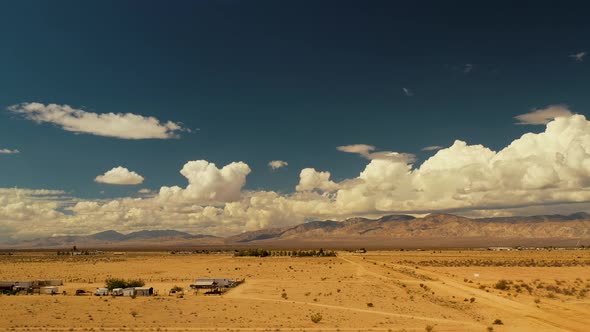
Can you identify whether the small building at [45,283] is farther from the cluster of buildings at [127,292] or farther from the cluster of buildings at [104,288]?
the cluster of buildings at [127,292]

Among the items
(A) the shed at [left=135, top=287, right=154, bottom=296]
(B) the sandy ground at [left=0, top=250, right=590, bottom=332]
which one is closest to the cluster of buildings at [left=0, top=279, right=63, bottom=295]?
(B) the sandy ground at [left=0, top=250, right=590, bottom=332]

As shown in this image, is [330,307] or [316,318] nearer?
[316,318]

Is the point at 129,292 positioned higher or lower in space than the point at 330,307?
higher

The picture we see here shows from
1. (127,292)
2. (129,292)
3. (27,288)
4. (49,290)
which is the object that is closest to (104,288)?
(127,292)

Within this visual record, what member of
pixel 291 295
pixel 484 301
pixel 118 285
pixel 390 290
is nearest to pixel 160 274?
pixel 118 285

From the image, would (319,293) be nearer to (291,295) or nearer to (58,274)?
(291,295)

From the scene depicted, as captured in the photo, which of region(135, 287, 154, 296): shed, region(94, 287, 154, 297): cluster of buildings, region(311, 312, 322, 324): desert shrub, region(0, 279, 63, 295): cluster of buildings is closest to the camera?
region(311, 312, 322, 324): desert shrub

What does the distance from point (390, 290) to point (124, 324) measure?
33.9 metres

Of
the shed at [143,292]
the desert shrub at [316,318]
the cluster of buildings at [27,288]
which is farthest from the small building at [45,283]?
the desert shrub at [316,318]

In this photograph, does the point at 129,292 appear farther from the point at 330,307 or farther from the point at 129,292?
the point at 330,307

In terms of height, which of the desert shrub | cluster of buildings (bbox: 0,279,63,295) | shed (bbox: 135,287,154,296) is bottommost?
the desert shrub

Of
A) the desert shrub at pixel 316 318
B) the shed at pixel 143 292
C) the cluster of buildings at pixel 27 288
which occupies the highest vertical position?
the cluster of buildings at pixel 27 288

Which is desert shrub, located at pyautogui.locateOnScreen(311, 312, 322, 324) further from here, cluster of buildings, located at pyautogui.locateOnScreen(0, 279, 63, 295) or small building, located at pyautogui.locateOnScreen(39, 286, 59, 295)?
cluster of buildings, located at pyautogui.locateOnScreen(0, 279, 63, 295)

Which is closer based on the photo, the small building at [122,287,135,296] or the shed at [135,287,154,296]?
the small building at [122,287,135,296]
